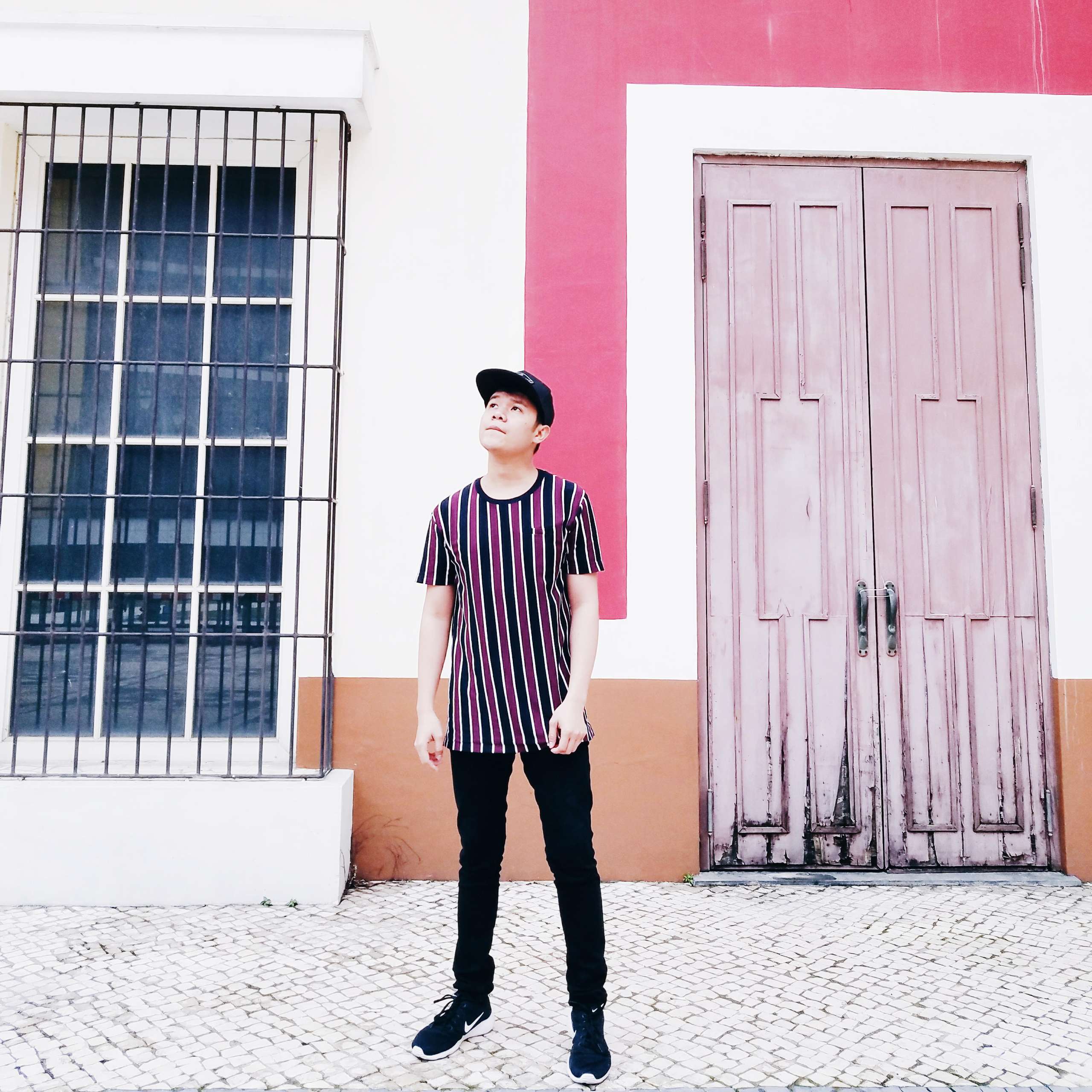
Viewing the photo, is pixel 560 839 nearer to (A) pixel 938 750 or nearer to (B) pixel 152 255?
(A) pixel 938 750

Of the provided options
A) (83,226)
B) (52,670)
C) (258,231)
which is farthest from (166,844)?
(83,226)

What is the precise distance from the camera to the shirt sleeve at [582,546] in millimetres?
2229

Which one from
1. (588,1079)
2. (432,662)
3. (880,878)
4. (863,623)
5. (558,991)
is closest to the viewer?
(588,1079)

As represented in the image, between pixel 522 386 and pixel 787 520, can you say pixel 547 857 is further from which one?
pixel 787 520

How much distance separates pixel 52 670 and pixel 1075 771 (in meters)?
4.48

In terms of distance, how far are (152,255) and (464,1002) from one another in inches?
135

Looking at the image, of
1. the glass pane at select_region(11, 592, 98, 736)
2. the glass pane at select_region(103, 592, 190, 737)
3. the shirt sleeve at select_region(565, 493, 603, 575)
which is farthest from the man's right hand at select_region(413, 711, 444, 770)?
the glass pane at select_region(11, 592, 98, 736)

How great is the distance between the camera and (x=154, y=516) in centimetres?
374

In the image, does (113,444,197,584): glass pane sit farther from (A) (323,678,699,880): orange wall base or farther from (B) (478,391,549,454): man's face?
(B) (478,391,549,454): man's face

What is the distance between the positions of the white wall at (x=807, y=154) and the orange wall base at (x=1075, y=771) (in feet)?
0.29

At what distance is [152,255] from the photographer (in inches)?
152

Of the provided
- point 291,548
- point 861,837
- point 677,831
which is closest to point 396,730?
point 291,548

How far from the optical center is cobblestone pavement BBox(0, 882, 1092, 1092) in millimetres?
2104

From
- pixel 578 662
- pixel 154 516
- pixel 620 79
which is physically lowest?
pixel 578 662
